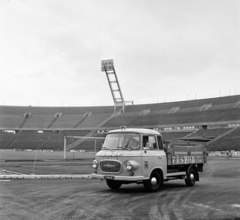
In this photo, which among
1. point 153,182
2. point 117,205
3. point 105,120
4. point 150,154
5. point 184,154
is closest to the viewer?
point 117,205

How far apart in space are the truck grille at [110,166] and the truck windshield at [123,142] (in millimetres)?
615

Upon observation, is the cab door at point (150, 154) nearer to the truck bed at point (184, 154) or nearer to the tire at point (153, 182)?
the tire at point (153, 182)

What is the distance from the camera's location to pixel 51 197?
10.8 m

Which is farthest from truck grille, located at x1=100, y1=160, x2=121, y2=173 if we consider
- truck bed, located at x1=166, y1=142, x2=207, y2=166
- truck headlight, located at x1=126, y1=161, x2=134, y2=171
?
truck bed, located at x1=166, y1=142, x2=207, y2=166

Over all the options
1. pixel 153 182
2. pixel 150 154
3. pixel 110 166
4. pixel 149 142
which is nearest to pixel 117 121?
pixel 149 142

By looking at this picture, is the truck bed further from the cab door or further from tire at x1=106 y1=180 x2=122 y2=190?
tire at x1=106 y1=180 x2=122 y2=190

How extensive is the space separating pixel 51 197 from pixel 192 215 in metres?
4.76

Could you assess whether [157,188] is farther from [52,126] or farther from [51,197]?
[52,126]

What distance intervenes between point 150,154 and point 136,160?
2.46 feet

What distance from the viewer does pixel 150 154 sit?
42.1 feet

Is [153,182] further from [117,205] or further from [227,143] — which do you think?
[227,143]

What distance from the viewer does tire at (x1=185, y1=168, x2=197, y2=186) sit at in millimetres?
14812

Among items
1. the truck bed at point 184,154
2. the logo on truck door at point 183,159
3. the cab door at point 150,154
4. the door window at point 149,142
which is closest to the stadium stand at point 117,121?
the truck bed at point 184,154

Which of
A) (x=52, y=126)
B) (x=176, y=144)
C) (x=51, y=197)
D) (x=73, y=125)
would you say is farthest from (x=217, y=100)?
(x=51, y=197)
